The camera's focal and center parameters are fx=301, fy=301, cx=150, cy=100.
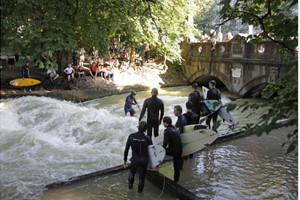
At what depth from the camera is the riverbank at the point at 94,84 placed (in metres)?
18.8

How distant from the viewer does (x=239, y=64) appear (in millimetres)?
19922

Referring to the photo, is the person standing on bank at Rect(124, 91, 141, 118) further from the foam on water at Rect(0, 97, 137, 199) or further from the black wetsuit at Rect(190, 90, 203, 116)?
the black wetsuit at Rect(190, 90, 203, 116)

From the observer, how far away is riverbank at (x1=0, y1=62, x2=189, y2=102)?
18844mm

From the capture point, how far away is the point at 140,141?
6113mm

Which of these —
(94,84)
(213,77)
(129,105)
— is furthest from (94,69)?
(129,105)

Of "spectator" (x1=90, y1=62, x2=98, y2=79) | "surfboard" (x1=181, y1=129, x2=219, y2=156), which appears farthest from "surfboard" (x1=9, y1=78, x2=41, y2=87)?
"surfboard" (x1=181, y1=129, x2=219, y2=156)

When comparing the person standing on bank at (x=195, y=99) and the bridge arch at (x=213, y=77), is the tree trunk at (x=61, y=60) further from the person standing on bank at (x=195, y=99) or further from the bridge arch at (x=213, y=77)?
the person standing on bank at (x=195, y=99)

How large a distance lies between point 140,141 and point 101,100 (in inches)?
547

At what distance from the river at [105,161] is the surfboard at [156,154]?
78 centimetres

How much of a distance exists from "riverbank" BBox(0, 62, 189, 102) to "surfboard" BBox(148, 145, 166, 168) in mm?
13481

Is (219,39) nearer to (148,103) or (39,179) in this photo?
(148,103)

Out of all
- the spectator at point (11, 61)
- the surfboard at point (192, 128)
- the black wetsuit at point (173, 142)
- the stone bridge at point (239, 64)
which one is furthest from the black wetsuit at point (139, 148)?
the spectator at point (11, 61)

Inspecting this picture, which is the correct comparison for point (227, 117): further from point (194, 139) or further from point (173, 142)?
point (173, 142)

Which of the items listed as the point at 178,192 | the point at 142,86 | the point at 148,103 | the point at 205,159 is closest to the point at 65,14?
the point at 142,86
